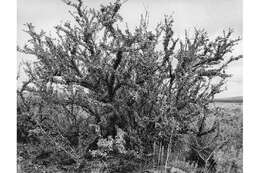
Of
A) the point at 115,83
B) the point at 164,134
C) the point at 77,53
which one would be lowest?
the point at 164,134

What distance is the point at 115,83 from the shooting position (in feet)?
22.2

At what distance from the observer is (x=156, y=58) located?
6.70 meters

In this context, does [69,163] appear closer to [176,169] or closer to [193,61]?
[176,169]

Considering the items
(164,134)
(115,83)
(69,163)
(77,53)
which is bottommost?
(69,163)

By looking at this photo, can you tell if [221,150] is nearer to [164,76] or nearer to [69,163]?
[164,76]

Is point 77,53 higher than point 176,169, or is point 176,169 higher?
point 77,53

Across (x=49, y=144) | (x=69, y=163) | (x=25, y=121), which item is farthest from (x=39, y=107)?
(x=69, y=163)

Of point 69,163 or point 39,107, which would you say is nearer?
point 69,163

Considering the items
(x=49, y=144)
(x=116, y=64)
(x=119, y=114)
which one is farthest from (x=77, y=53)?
(x=49, y=144)

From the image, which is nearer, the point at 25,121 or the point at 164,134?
the point at 164,134

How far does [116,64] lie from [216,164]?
6.42ft

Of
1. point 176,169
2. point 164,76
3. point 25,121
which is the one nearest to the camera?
point 176,169

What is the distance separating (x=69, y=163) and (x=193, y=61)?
234 cm

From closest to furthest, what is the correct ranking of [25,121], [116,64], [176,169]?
[176,169], [116,64], [25,121]
